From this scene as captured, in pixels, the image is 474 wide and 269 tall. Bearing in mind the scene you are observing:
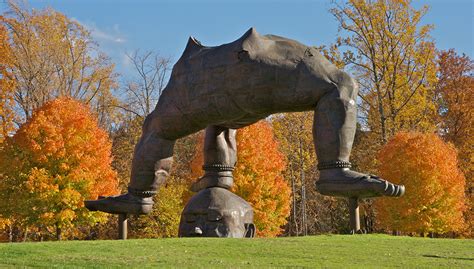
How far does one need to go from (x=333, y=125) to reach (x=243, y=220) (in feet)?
12.6

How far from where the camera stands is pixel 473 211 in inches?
1064

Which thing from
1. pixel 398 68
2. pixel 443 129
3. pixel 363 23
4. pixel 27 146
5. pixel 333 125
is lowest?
pixel 333 125

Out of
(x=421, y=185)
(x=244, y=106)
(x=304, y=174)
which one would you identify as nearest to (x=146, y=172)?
(x=244, y=106)

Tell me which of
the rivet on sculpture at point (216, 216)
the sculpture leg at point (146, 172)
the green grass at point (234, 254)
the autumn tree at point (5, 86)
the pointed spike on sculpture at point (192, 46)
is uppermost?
the autumn tree at point (5, 86)

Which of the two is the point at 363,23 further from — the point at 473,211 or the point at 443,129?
the point at 473,211

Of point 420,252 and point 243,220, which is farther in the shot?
point 243,220

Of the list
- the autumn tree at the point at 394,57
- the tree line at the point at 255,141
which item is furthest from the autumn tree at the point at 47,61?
the autumn tree at the point at 394,57

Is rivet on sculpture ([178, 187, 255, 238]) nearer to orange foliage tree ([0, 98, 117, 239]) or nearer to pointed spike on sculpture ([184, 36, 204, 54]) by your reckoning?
pointed spike on sculpture ([184, 36, 204, 54])

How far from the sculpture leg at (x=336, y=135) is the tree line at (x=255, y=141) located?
561 inches

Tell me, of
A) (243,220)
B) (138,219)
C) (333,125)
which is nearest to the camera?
(333,125)

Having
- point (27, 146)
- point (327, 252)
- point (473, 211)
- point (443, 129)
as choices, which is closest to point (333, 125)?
point (327, 252)

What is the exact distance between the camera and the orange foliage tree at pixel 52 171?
19.8 meters

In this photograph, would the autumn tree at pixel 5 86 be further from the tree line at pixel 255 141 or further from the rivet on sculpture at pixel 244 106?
the rivet on sculpture at pixel 244 106

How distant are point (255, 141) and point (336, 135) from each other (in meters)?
15.5
